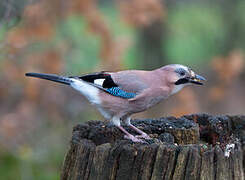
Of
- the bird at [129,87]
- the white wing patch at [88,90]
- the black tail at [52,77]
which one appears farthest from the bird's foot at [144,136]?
the black tail at [52,77]

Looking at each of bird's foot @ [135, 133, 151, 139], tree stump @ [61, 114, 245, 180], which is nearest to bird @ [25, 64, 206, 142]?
bird's foot @ [135, 133, 151, 139]

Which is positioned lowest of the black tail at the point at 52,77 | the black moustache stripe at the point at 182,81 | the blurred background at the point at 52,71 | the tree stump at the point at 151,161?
the tree stump at the point at 151,161

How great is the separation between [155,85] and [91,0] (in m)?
3.35

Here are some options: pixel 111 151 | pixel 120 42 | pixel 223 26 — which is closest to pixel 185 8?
pixel 223 26

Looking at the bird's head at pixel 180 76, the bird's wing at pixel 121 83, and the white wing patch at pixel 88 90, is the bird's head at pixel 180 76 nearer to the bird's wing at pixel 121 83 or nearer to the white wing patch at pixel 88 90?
the bird's wing at pixel 121 83

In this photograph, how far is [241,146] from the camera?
3.72 meters

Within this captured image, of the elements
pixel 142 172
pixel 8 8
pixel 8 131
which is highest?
pixel 8 8

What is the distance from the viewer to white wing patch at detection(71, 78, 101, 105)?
5055 millimetres

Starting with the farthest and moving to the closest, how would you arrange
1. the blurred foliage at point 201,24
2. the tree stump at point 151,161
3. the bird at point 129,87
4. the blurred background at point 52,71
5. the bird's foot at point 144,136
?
the blurred foliage at point 201,24 → the blurred background at point 52,71 → the bird at point 129,87 → the bird's foot at point 144,136 → the tree stump at point 151,161

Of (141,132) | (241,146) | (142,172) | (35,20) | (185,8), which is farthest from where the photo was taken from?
(185,8)

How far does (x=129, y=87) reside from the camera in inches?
196

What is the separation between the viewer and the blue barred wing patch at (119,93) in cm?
493

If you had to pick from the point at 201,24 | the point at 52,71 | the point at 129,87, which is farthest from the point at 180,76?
the point at 201,24

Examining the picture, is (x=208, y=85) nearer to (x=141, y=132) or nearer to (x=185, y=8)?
(x=185, y=8)
